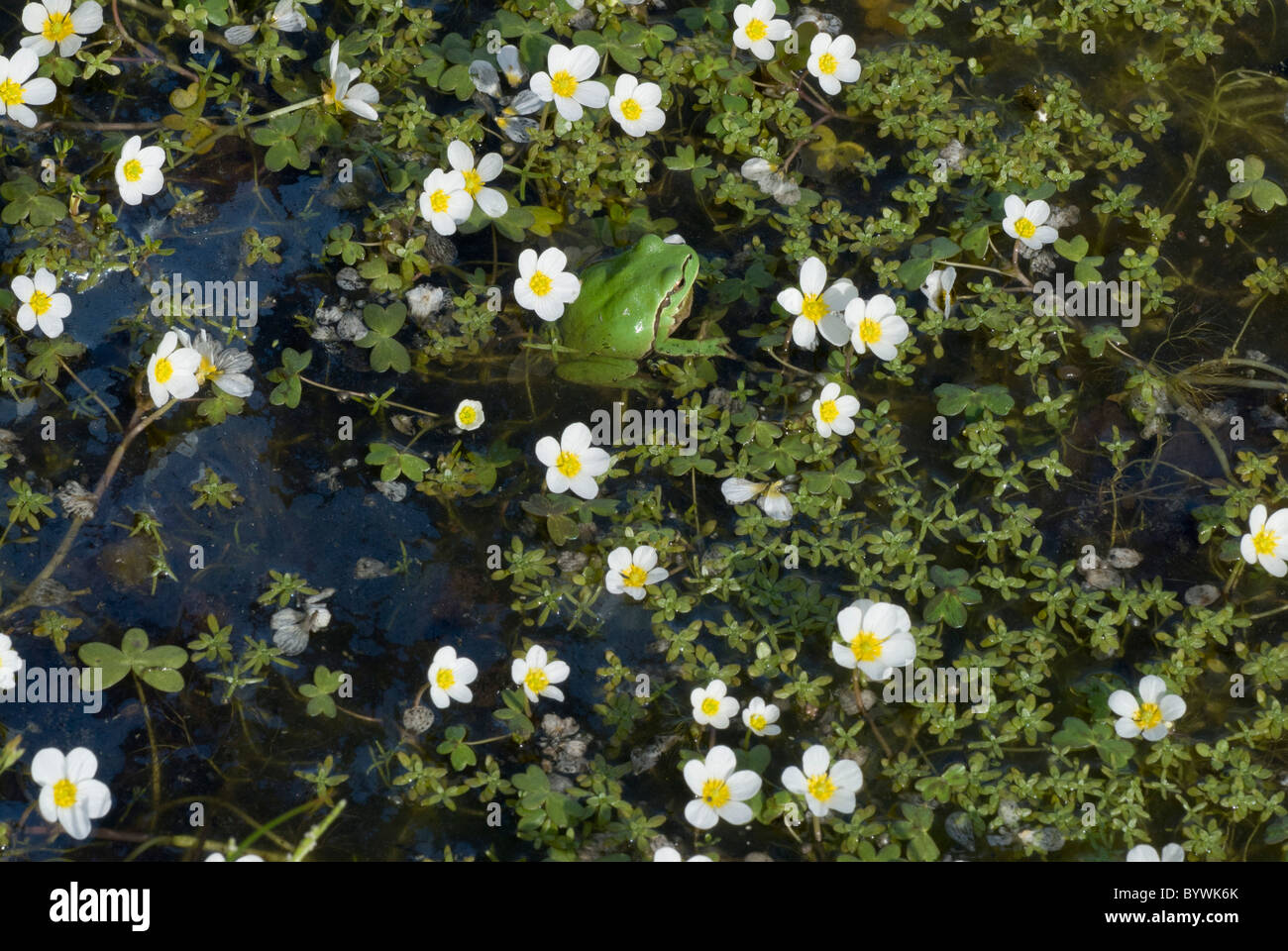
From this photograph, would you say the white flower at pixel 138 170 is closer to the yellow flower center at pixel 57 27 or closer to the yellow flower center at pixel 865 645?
the yellow flower center at pixel 57 27

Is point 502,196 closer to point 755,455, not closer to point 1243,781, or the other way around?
point 755,455

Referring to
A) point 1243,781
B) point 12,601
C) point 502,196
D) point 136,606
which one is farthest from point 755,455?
point 12,601

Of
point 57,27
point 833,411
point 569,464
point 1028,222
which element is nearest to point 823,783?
point 833,411

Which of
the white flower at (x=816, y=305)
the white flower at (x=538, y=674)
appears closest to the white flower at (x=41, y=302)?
the white flower at (x=538, y=674)

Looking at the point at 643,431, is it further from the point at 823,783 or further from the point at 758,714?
the point at 823,783

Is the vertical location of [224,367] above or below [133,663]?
above

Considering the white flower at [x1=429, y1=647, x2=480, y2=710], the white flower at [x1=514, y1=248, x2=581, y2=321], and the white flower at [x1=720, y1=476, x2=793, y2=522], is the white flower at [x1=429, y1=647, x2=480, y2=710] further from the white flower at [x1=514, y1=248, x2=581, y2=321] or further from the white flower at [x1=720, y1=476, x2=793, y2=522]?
the white flower at [x1=514, y1=248, x2=581, y2=321]

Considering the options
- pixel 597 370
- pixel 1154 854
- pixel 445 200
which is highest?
pixel 445 200
